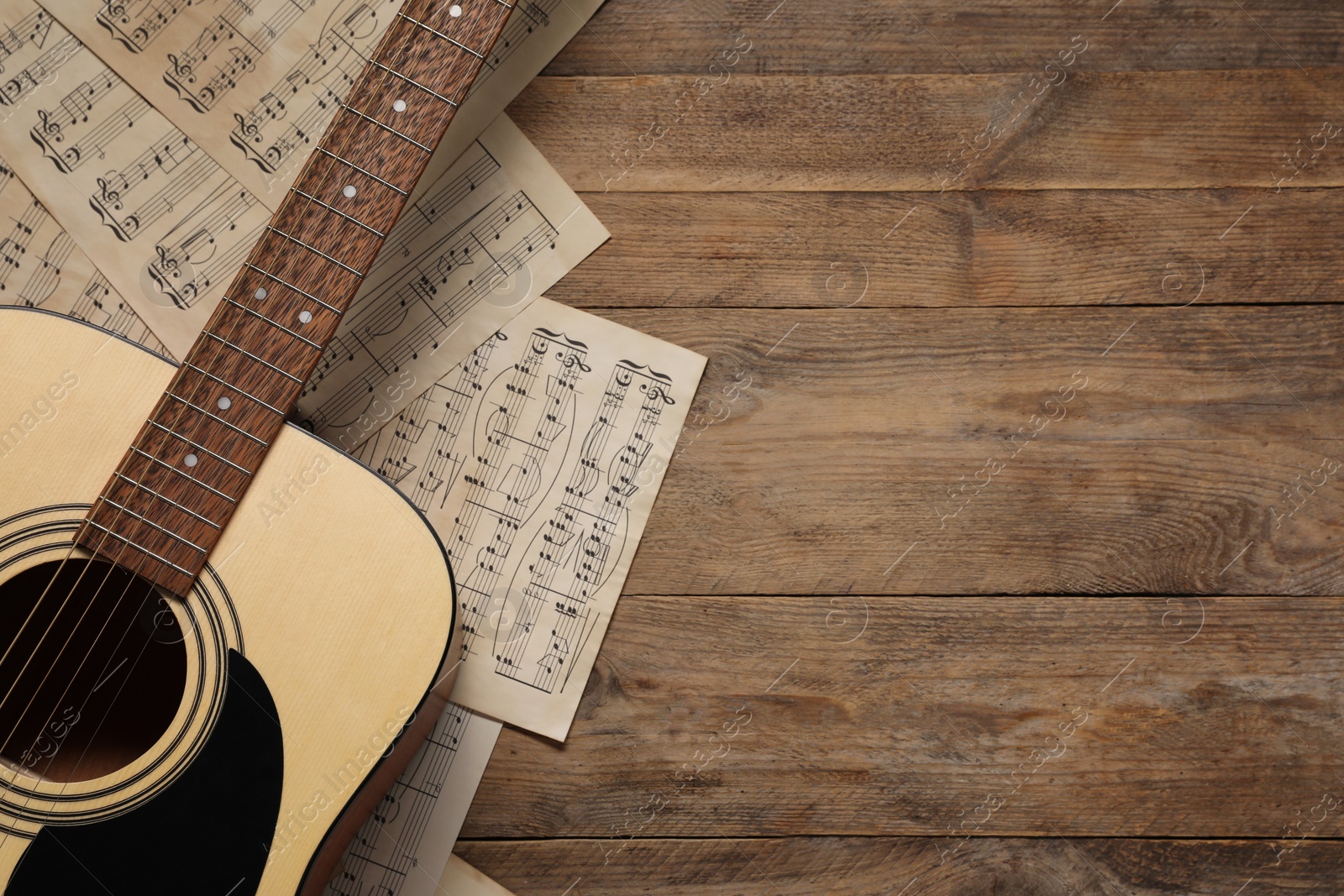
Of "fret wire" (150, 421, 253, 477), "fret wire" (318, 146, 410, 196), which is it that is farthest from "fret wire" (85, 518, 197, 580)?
"fret wire" (318, 146, 410, 196)

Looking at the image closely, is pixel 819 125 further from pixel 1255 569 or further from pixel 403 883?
pixel 403 883

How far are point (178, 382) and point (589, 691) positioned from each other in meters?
0.58

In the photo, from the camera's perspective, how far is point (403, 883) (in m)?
1.02

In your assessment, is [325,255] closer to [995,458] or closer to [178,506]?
[178,506]

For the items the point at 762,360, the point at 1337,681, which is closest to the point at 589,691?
the point at 762,360

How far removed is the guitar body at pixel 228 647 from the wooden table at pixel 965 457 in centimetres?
30

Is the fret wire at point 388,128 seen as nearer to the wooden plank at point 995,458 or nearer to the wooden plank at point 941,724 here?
the wooden plank at point 995,458

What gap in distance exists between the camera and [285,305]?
85 cm

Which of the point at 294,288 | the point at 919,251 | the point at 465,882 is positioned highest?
the point at 919,251

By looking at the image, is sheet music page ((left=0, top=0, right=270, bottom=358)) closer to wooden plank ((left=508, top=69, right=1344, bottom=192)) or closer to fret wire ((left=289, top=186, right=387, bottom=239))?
fret wire ((left=289, top=186, right=387, bottom=239))

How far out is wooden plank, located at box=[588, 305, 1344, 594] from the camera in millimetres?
1073

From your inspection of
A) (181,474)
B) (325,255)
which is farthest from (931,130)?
(181,474)

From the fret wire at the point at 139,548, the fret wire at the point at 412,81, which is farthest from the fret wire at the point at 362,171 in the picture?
the fret wire at the point at 139,548

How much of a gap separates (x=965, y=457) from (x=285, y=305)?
0.82 metres
